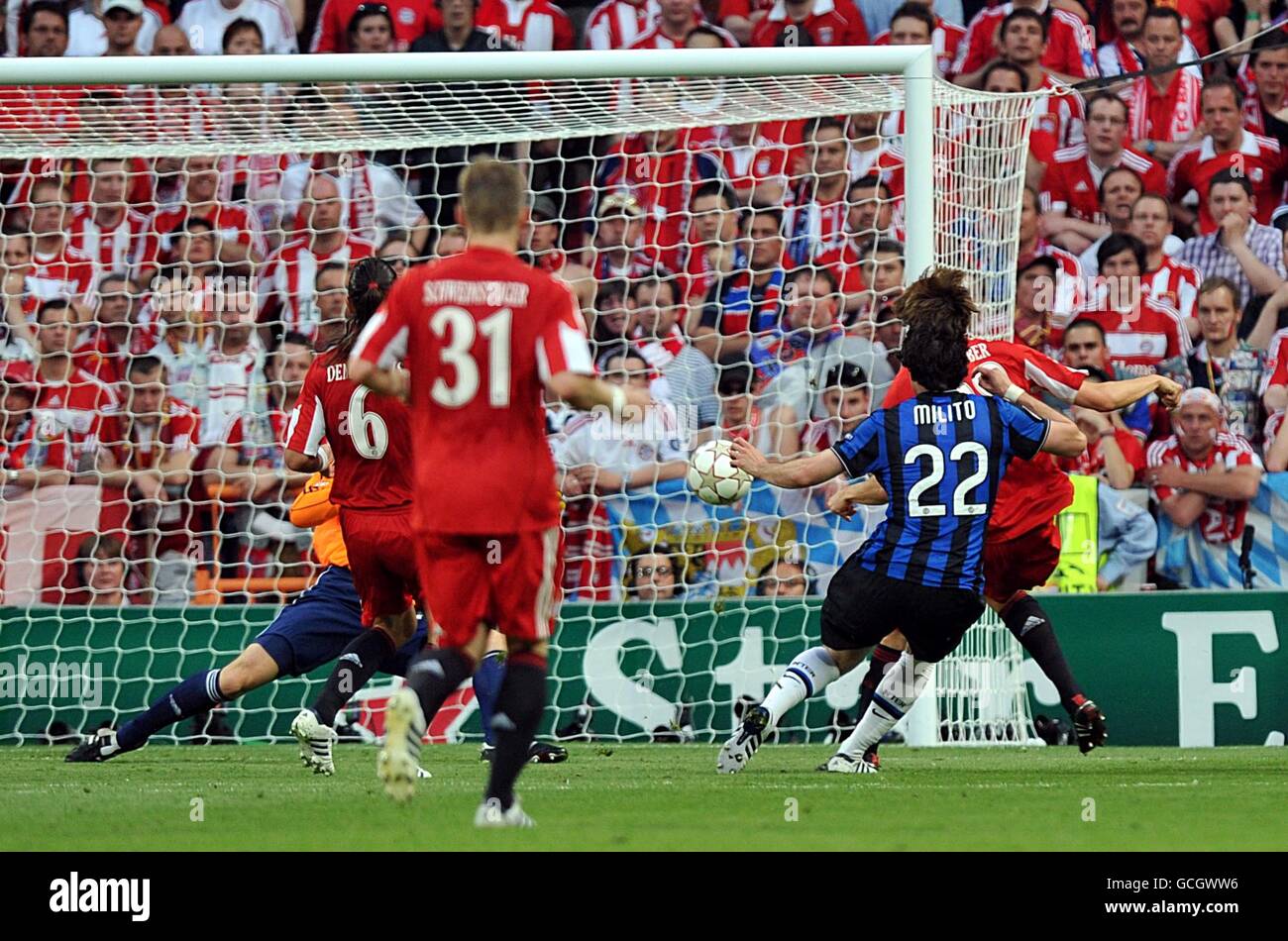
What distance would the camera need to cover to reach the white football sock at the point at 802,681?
25.4 feet

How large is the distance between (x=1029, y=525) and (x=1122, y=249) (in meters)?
5.08

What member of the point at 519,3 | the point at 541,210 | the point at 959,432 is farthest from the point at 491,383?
the point at 519,3

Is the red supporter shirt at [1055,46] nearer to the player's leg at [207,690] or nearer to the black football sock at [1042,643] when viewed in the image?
the black football sock at [1042,643]

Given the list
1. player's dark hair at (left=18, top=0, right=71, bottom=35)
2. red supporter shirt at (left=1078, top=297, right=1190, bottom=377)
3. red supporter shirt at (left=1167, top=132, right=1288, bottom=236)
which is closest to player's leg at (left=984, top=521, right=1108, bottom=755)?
red supporter shirt at (left=1078, top=297, right=1190, bottom=377)

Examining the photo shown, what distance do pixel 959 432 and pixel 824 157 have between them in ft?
20.5

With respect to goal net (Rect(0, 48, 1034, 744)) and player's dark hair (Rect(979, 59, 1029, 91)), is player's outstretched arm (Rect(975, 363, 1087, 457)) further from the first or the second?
player's dark hair (Rect(979, 59, 1029, 91))

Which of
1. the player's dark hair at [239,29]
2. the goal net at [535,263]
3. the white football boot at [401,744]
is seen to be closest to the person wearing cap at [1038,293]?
the goal net at [535,263]

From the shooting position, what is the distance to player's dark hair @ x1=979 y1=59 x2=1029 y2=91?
13.5 metres

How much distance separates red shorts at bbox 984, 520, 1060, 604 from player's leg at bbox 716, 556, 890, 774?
96 centimetres

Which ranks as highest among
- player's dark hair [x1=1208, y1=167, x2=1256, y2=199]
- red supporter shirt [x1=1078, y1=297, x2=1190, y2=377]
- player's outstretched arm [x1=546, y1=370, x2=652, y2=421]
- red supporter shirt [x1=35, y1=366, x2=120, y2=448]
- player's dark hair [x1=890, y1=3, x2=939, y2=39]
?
player's dark hair [x1=890, y1=3, x2=939, y2=39]

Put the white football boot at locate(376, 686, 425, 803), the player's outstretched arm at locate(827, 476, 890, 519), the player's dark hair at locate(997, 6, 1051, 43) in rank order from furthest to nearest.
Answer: the player's dark hair at locate(997, 6, 1051, 43) → the player's outstretched arm at locate(827, 476, 890, 519) → the white football boot at locate(376, 686, 425, 803)

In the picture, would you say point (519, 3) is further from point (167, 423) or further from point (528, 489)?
point (528, 489)

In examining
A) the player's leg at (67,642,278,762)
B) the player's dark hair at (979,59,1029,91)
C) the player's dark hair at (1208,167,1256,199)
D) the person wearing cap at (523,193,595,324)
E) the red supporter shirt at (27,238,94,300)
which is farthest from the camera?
the player's dark hair at (979,59,1029,91)

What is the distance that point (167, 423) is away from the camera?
41.5 ft
